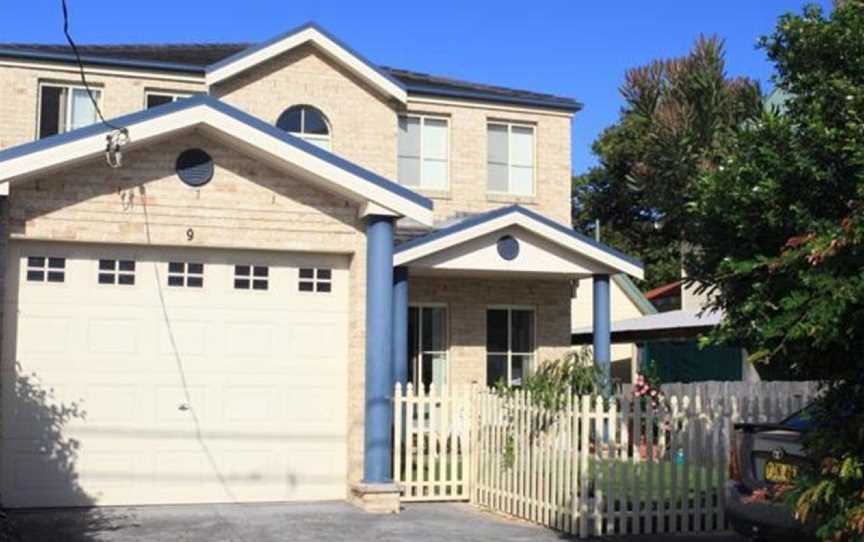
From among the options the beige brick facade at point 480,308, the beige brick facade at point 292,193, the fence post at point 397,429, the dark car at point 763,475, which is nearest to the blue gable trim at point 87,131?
the beige brick facade at point 292,193

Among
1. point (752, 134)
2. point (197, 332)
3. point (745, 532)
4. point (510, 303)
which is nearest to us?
point (752, 134)

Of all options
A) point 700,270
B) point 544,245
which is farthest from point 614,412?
point 544,245

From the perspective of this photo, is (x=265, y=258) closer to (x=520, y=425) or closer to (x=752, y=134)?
(x=520, y=425)

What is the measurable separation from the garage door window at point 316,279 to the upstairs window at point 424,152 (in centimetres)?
706

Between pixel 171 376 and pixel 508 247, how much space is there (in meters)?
5.73

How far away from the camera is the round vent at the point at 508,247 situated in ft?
52.3

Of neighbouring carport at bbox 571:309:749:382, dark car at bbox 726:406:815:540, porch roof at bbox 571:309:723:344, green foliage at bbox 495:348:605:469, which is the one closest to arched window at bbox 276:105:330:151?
green foliage at bbox 495:348:605:469

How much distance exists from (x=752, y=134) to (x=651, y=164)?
29.0 m

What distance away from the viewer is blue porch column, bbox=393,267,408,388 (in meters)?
14.2

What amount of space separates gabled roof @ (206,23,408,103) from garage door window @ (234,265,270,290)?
6.89 meters

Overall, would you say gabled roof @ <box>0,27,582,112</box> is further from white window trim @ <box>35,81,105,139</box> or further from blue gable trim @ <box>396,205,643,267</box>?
blue gable trim @ <box>396,205,643,267</box>

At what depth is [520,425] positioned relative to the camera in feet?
38.0

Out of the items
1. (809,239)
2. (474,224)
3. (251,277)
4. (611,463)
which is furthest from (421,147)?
(809,239)

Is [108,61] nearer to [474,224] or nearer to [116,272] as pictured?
[474,224]
